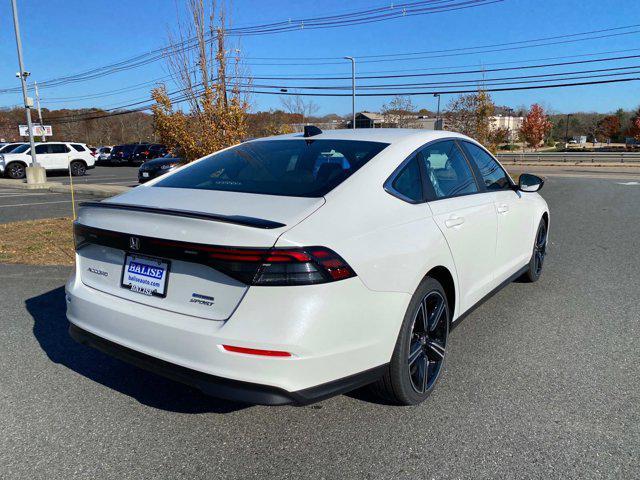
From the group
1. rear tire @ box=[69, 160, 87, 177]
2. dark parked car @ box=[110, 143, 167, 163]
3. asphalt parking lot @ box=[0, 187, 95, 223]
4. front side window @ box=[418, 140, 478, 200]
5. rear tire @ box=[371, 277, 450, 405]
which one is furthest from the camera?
dark parked car @ box=[110, 143, 167, 163]

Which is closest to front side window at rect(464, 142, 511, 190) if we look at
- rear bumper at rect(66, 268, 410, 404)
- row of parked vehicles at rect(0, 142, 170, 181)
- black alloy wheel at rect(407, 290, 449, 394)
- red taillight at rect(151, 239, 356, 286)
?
black alloy wheel at rect(407, 290, 449, 394)

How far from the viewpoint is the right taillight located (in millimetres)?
2205

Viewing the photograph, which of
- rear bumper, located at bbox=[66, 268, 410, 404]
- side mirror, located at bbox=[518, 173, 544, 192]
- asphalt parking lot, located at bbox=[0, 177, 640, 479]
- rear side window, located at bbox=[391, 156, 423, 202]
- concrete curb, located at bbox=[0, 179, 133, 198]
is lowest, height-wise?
asphalt parking lot, located at bbox=[0, 177, 640, 479]

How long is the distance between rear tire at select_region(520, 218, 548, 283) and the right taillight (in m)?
3.61

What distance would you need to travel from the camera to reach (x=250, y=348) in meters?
2.24

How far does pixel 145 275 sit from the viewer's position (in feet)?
8.45

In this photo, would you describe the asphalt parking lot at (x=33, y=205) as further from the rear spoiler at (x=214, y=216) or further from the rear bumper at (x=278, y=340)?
the rear bumper at (x=278, y=340)

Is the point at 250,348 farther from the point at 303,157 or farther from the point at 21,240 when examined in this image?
the point at 21,240

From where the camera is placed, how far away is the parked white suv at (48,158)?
83.5 feet

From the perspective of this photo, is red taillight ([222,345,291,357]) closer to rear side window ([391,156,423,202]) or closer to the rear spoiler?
the rear spoiler

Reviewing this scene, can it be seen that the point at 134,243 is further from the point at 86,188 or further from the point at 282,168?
the point at 86,188

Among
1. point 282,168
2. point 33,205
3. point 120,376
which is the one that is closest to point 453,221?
point 282,168

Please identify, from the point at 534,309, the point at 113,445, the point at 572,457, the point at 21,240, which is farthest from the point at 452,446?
the point at 21,240

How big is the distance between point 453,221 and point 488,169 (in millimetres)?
1289
